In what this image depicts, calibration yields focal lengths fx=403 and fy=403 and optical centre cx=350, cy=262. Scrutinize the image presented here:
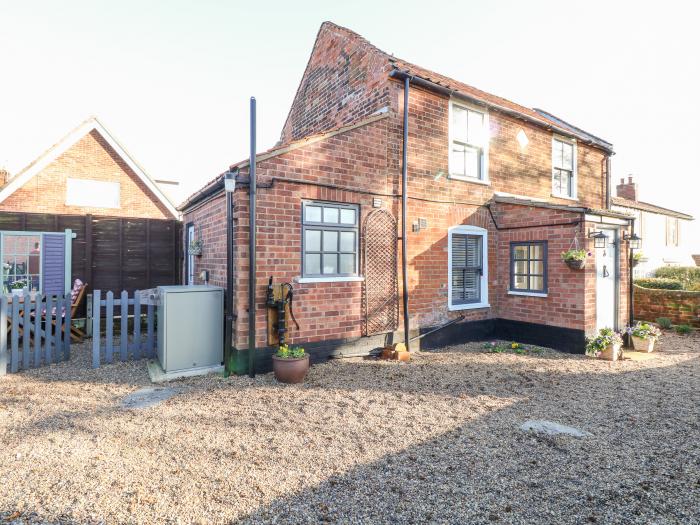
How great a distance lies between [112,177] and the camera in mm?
17609

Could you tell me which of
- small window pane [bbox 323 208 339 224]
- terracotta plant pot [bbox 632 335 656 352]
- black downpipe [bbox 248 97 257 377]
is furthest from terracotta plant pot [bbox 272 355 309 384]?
terracotta plant pot [bbox 632 335 656 352]

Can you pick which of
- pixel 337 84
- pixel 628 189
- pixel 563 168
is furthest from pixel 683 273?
pixel 337 84

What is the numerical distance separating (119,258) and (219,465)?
28.5 feet

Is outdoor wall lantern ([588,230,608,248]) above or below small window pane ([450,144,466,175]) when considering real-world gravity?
below

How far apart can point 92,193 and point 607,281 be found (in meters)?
18.9

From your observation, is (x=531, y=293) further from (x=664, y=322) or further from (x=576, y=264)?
(x=664, y=322)

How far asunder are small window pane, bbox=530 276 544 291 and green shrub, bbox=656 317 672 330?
5.04m

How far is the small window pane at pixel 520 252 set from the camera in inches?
368

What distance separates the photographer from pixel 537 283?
9117 millimetres

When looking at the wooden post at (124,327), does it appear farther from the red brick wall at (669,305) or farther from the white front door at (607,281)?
the red brick wall at (669,305)

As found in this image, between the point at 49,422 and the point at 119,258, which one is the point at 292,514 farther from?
the point at 119,258

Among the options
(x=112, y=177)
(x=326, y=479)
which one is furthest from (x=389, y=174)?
(x=112, y=177)

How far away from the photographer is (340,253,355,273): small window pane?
7462 mm

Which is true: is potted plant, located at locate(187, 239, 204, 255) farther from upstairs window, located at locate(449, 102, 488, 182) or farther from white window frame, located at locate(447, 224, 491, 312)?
upstairs window, located at locate(449, 102, 488, 182)
